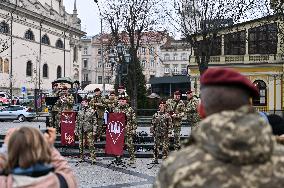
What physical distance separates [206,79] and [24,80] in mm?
66200

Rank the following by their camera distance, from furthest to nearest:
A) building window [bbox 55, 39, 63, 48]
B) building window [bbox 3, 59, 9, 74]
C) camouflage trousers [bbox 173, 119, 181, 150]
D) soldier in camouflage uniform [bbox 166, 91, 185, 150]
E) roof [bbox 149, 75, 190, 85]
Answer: building window [bbox 55, 39, 63, 48] < roof [bbox 149, 75, 190, 85] < building window [bbox 3, 59, 9, 74] < camouflage trousers [bbox 173, 119, 181, 150] < soldier in camouflage uniform [bbox 166, 91, 185, 150]

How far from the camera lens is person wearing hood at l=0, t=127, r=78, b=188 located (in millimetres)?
3312

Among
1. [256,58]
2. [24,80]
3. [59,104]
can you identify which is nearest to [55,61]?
[24,80]

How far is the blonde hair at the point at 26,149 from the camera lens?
330cm

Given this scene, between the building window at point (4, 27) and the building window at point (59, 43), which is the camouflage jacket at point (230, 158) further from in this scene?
the building window at point (59, 43)

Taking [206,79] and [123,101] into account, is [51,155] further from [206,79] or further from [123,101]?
[123,101]

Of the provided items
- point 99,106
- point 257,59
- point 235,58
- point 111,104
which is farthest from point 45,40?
point 111,104

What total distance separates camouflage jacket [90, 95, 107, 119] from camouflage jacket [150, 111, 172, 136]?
2.50 meters

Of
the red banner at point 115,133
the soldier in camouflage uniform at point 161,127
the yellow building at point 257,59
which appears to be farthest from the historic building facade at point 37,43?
the soldier in camouflage uniform at point 161,127

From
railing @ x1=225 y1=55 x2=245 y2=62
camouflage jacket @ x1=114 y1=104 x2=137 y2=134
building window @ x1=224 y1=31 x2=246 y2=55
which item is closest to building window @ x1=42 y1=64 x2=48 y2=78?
building window @ x1=224 y1=31 x2=246 y2=55

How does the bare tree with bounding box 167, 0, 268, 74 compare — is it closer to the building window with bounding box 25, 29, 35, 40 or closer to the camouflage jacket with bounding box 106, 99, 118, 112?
the camouflage jacket with bounding box 106, 99, 118, 112

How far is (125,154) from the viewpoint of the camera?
1673 centimetres

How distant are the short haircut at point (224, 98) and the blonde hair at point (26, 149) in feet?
3.98

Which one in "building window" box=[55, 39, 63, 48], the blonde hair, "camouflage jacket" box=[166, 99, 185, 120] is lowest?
"camouflage jacket" box=[166, 99, 185, 120]
